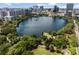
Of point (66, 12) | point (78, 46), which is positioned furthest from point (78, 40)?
point (66, 12)

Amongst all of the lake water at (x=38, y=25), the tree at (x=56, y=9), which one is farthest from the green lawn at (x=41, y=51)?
the tree at (x=56, y=9)

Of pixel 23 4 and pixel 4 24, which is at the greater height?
pixel 23 4

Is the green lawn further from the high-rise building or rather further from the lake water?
the high-rise building

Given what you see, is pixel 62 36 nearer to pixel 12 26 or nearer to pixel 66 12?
pixel 66 12

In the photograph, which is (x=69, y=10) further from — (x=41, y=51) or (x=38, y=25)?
(x=41, y=51)

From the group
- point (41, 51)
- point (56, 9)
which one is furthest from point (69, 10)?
point (41, 51)

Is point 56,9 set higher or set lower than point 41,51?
higher

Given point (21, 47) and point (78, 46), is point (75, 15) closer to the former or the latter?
point (78, 46)
